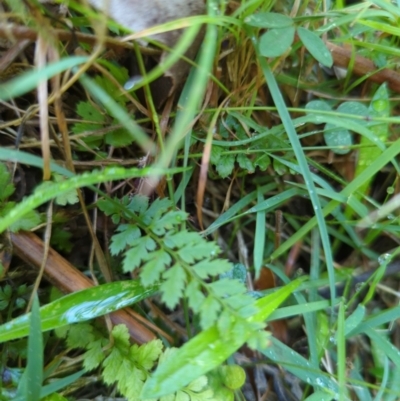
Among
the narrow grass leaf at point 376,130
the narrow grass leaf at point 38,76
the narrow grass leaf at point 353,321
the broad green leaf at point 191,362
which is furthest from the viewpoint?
the narrow grass leaf at point 376,130

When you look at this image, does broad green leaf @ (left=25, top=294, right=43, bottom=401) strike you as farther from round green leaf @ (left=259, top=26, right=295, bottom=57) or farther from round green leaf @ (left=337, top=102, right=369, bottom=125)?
round green leaf @ (left=337, top=102, right=369, bottom=125)

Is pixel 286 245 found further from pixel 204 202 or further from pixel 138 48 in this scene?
pixel 138 48

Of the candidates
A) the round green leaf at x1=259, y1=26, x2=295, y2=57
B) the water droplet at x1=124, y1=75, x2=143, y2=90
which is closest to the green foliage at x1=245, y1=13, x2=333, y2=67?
the round green leaf at x1=259, y1=26, x2=295, y2=57

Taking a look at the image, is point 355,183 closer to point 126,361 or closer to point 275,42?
point 275,42

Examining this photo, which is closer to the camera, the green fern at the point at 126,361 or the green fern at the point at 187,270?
the green fern at the point at 187,270

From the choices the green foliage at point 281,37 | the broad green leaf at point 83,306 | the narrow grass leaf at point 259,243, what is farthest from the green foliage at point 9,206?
the green foliage at point 281,37

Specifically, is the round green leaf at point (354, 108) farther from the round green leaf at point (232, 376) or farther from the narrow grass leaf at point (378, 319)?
the round green leaf at point (232, 376)
